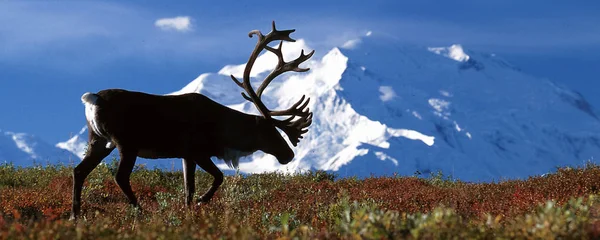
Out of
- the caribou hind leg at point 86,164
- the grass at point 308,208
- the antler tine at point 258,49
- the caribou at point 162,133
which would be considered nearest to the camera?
the grass at point 308,208

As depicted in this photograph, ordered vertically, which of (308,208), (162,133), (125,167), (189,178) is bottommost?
(308,208)

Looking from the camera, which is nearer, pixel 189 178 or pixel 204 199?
pixel 189 178

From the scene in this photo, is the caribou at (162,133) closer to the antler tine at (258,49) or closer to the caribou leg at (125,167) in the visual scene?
the caribou leg at (125,167)

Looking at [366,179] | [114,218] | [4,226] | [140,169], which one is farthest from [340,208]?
[140,169]

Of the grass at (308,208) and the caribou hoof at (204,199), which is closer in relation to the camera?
the grass at (308,208)

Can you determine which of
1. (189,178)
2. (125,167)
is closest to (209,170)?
(189,178)

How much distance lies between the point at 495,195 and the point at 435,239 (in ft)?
24.7

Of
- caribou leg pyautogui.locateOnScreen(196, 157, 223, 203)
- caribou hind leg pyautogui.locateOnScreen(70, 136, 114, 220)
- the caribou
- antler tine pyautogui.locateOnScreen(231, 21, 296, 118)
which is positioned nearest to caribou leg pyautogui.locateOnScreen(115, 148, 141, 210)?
the caribou

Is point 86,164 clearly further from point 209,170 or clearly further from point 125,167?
point 209,170

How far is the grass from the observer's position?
5855 mm

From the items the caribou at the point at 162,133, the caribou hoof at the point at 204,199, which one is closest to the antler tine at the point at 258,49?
the caribou at the point at 162,133

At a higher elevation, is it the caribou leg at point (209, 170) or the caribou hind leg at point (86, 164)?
the caribou hind leg at point (86, 164)

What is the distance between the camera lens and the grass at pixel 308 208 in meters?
5.86

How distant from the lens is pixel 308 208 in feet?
37.4
